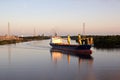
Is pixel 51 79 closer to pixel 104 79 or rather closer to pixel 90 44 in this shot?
pixel 104 79

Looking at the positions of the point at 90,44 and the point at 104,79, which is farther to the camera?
the point at 90,44

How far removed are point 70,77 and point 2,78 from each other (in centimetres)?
353

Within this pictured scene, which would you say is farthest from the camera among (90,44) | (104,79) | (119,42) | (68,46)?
(119,42)

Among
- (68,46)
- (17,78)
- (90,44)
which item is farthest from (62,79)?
(68,46)

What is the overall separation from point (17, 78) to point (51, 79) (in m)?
1.76

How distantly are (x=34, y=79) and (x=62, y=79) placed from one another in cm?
140

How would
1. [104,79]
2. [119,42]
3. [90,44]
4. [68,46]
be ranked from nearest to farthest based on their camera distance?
[104,79], [90,44], [68,46], [119,42]

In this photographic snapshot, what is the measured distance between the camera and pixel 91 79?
40.3ft

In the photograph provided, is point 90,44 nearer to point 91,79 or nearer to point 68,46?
point 68,46

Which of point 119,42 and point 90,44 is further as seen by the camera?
point 119,42

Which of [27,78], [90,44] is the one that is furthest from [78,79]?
[90,44]

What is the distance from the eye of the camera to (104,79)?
39.9 feet

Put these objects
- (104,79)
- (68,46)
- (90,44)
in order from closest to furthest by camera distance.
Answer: (104,79), (90,44), (68,46)

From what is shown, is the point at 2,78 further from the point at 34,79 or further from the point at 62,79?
the point at 62,79
